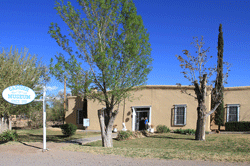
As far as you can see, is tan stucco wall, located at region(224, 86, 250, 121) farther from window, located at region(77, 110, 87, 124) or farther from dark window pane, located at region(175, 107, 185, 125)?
window, located at region(77, 110, 87, 124)

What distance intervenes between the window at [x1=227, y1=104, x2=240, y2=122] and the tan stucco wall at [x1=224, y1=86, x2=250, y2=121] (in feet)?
0.75

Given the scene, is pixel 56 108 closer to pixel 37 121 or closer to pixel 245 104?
pixel 37 121

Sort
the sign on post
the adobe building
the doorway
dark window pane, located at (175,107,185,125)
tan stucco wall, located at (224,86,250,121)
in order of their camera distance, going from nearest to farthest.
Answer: the sign on post, tan stucco wall, located at (224,86,250,121), the adobe building, dark window pane, located at (175,107,185,125), the doorway

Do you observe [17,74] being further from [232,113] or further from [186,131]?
[232,113]

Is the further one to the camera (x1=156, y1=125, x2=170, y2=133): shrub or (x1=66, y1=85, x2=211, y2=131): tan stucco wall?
(x1=66, y1=85, x2=211, y2=131): tan stucco wall

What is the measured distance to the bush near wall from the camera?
1757 centimetres

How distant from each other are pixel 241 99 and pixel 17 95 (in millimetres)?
16347

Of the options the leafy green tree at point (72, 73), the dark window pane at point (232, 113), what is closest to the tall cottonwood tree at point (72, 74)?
the leafy green tree at point (72, 73)

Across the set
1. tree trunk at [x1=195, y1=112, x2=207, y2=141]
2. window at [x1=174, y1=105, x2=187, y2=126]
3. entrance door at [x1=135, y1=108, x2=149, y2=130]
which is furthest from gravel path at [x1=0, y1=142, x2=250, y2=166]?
entrance door at [x1=135, y1=108, x2=149, y2=130]

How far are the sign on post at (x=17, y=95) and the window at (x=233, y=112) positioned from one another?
15.5 meters

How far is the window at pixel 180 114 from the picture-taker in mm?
18898

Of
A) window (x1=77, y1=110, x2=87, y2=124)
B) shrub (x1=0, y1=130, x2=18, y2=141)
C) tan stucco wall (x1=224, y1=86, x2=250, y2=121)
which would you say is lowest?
window (x1=77, y1=110, x2=87, y2=124)

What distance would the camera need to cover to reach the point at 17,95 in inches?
360

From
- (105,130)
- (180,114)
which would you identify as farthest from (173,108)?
(105,130)
